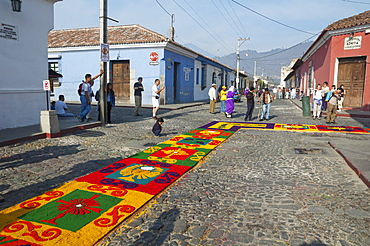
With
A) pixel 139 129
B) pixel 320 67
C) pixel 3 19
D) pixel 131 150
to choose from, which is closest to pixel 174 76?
pixel 320 67

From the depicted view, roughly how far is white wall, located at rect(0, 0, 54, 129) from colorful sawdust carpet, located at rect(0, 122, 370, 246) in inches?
190

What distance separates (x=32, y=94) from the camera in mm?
9125

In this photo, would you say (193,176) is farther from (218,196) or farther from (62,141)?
(62,141)

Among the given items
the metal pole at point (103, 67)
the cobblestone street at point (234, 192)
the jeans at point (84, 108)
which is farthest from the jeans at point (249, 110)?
the jeans at point (84, 108)

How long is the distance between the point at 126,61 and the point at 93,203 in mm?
17162

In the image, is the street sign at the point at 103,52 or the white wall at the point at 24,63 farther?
the street sign at the point at 103,52

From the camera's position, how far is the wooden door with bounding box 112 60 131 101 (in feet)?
64.7

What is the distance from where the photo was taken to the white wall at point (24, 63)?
8164 millimetres

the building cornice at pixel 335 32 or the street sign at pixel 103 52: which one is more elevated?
the building cornice at pixel 335 32

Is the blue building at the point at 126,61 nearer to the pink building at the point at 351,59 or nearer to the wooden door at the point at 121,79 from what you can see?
the wooden door at the point at 121,79

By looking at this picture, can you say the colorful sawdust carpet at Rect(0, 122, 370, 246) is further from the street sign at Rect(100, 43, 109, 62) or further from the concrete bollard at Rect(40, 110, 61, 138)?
the street sign at Rect(100, 43, 109, 62)

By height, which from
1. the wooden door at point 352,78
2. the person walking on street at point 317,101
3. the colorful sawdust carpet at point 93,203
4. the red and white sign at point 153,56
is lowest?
the colorful sawdust carpet at point 93,203

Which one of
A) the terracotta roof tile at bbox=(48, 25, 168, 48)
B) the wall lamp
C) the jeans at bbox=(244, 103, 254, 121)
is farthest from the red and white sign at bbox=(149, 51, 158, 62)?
the wall lamp

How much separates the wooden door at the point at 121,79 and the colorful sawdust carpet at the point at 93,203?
14.3 meters
